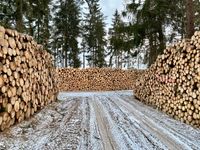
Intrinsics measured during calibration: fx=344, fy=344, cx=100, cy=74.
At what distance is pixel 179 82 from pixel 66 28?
25.6 m

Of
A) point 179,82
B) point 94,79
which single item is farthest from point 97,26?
point 179,82

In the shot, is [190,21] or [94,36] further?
[94,36]

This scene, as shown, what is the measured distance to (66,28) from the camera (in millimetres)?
33469

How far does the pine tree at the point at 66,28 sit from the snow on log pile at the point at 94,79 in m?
10.3

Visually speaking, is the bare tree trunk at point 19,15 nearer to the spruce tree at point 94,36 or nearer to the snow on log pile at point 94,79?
the snow on log pile at point 94,79

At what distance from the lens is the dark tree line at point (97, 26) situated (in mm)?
19766

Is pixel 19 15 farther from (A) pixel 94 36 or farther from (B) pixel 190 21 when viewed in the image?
(A) pixel 94 36

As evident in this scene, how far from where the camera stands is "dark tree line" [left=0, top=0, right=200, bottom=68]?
19766 mm

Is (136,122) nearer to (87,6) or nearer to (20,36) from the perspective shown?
(20,36)

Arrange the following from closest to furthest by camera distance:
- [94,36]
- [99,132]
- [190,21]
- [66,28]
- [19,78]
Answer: [99,132] → [19,78] → [190,21] → [66,28] → [94,36]

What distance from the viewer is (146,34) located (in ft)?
74.5

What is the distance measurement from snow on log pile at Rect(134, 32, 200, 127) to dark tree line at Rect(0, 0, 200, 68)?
2.32m

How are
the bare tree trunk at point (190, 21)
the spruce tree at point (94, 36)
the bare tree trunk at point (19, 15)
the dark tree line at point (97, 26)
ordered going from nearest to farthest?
the bare tree trunk at point (190, 21)
the bare tree trunk at point (19, 15)
the dark tree line at point (97, 26)
the spruce tree at point (94, 36)

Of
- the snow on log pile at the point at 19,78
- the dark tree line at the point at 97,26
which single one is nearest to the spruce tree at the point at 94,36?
the dark tree line at the point at 97,26
